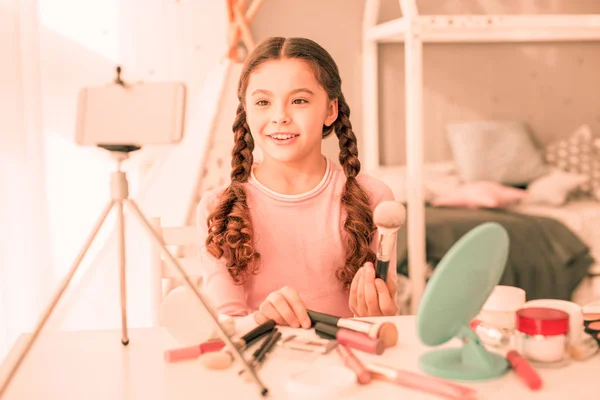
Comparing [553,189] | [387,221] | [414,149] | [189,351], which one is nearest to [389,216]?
[387,221]

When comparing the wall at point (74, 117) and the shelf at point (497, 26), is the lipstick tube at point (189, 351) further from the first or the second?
the shelf at point (497, 26)

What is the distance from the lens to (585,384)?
0.54 meters

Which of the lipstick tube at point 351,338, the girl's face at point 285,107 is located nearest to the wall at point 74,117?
the girl's face at point 285,107

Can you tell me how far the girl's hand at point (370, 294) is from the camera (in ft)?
2.46

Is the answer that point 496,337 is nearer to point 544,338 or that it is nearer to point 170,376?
point 544,338

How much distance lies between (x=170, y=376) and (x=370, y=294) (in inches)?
11.2

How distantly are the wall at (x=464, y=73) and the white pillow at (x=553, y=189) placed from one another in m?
0.41

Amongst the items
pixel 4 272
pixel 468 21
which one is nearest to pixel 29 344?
pixel 4 272

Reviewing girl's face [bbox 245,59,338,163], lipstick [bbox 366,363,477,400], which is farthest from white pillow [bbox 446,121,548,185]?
lipstick [bbox 366,363,477,400]

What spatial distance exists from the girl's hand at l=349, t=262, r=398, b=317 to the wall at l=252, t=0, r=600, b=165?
1.54 meters

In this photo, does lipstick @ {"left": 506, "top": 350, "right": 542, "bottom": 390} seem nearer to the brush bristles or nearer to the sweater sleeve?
the brush bristles

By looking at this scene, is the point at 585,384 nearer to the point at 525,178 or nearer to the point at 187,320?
the point at 187,320

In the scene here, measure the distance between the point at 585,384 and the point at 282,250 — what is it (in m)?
0.48

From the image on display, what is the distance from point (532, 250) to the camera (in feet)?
6.08
